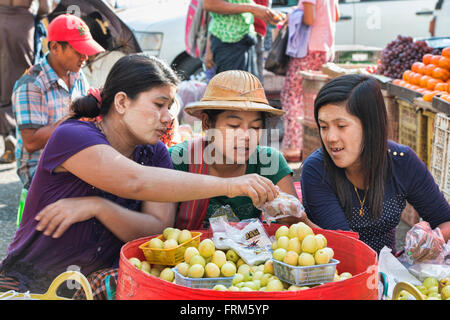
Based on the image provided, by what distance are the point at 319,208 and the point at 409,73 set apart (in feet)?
8.00

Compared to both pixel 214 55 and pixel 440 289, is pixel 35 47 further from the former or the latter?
pixel 440 289

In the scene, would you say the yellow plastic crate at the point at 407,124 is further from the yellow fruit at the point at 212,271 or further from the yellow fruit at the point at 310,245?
the yellow fruit at the point at 212,271

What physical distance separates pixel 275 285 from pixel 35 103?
2.30 m

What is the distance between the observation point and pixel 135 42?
4.86 m

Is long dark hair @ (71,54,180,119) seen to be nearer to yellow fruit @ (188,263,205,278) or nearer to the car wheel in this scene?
yellow fruit @ (188,263,205,278)

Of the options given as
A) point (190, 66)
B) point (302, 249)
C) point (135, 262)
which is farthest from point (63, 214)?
point (190, 66)

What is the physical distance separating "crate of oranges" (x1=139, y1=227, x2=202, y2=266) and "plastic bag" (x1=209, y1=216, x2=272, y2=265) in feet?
0.37

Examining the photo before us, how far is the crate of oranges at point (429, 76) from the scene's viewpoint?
4027 millimetres

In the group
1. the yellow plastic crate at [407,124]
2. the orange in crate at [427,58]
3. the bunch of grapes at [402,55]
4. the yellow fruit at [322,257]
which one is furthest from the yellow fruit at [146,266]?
the bunch of grapes at [402,55]

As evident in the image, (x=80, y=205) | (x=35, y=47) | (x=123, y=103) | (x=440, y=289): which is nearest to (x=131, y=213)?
(x=80, y=205)

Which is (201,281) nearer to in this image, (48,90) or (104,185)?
(104,185)

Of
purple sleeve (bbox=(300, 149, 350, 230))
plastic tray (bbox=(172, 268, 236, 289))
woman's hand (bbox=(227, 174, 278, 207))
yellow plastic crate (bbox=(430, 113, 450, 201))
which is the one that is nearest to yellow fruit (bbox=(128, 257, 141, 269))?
plastic tray (bbox=(172, 268, 236, 289))

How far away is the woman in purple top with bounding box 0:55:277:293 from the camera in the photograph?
6.55 ft

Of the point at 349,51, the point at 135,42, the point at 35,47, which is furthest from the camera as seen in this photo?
the point at 349,51
